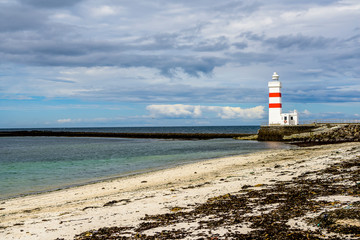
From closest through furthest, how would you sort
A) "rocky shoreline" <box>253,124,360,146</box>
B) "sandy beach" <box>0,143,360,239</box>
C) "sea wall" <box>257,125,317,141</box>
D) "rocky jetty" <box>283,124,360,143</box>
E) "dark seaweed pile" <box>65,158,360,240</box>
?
"dark seaweed pile" <box>65,158,360,240</box> → "sandy beach" <box>0,143,360,239</box> → "rocky jetty" <box>283,124,360,143</box> → "rocky shoreline" <box>253,124,360,146</box> → "sea wall" <box>257,125,317,141</box>

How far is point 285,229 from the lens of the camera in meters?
6.11

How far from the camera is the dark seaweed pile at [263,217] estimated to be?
5996mm

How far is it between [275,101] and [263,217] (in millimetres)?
46231

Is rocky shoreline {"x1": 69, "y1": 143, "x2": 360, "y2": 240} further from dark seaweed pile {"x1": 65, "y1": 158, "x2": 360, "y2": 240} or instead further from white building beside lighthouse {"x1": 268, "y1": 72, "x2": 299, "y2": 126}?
white building beside lighthouse {"x1": 268, "y1": 72, "x2": 299, "y2": 126}

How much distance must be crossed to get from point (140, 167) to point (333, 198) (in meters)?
17.3

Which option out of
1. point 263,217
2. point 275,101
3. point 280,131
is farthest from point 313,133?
point 263,217

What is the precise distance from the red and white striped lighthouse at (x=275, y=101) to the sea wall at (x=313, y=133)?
61.8 inches

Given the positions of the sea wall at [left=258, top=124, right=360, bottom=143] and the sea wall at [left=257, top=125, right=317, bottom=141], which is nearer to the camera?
the sea wall at [left=258, top=124, right=360, bottom=143]

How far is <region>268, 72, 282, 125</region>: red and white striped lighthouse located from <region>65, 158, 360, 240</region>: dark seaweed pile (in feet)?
137

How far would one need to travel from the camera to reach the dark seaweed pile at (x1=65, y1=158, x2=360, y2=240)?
5996 millimetres

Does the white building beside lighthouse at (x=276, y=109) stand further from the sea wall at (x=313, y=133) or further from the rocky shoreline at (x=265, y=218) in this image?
the rocky shoreline at (x=265, y=218)

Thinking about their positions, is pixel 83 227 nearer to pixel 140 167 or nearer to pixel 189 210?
pixel 189 210

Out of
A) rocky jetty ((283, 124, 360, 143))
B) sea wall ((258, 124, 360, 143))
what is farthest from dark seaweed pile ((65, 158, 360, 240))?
sea wall ((258, 124, 360, 143))

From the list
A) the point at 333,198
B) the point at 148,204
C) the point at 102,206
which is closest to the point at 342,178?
the point at 333,198
